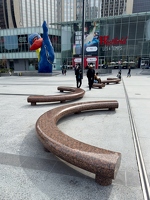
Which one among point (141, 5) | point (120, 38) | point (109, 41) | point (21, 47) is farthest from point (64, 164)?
point (141, 5)

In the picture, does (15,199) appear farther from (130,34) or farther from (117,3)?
(117,3)

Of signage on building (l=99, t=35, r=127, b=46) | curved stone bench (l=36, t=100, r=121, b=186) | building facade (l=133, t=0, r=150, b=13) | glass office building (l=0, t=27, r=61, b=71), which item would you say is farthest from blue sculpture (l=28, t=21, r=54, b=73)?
building facade (l=133, t=0, r=150, b=13)

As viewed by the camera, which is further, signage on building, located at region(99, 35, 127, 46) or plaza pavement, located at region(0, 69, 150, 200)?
signage on building, located at region(99, 35, 127, 46)

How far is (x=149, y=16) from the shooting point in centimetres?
3734

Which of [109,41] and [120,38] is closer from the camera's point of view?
[120,38]

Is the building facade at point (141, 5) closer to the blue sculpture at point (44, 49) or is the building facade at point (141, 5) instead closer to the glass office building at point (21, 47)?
the glass office building at point (21, 47)

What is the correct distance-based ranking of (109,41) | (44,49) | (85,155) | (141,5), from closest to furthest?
(85,155)
(44,49)
(109,41)
(141,5)

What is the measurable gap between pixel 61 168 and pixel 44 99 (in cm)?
431

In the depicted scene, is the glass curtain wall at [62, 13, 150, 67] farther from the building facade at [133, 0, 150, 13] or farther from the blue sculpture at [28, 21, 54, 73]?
the building facade at [133, 0, 150, 13]

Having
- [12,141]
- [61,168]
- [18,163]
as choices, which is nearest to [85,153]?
[61,168]

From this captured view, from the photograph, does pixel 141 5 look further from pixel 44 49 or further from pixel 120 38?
pixel 44 49

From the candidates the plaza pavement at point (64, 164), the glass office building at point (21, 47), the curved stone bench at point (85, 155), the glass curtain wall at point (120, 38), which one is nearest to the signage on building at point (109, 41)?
the glass curtain wall at point (120, 38)

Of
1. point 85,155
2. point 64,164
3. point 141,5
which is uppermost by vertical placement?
point 141,5

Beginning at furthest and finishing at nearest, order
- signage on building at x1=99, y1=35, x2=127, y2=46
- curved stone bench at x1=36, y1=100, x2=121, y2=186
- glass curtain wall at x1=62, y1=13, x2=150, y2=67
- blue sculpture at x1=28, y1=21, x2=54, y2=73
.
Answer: signage on building at x1=99, y1=35, x2=127, y2=46 → glass curtain wall at x1=62, y1=13, x2=150, y2=67 → blue sculpture at x1=28, y1=21, x2=54, y2=73 → curved stone bench at x1=36, y1=100, x2=121, y2=186
